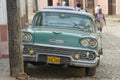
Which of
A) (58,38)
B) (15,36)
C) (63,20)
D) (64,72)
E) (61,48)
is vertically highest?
(63,20)

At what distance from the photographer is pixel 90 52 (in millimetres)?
11484

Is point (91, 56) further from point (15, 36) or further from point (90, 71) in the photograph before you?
point (15, 36)

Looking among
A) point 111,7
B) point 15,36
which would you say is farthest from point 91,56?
point 111,7

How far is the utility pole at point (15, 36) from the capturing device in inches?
421

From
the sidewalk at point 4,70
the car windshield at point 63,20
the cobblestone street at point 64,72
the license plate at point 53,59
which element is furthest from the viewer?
the car windshield at point 63,20

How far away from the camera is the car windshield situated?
12.7 m

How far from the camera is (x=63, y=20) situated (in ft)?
42.3

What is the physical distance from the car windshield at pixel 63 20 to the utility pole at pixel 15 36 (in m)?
2.01

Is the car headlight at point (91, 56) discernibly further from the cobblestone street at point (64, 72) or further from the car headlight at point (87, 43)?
the cobblestone street at point (64, 72)

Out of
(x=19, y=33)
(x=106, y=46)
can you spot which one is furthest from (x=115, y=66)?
(x=106, y=46)

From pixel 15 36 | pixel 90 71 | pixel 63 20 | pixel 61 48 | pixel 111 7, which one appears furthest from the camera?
pixel 111 7

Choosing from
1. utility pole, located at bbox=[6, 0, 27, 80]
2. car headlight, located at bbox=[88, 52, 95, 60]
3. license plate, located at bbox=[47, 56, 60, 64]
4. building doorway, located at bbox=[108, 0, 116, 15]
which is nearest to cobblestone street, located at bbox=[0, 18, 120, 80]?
utility pole, located at bbox=[6, 0, 27, 80]

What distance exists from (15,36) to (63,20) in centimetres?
244

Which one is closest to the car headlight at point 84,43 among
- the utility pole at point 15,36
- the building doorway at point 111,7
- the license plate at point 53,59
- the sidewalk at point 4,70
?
the license plate at point 53,59
